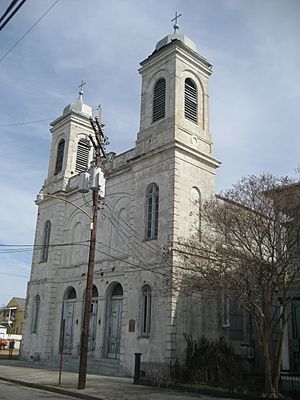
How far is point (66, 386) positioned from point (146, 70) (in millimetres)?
17079

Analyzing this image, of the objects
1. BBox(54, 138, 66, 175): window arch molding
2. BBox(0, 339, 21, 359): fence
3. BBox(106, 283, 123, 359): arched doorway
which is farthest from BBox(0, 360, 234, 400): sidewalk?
BBox(54, 138, 66, 175): window arch molding

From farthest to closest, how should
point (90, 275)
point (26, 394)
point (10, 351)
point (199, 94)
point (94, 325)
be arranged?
point (10, 351), point (199, 94), point (94, 325), point (90, 275), point (26, 394)

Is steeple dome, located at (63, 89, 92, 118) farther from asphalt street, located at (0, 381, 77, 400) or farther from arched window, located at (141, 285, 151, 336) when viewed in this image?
asphalt street, located at (0, 381, 77, 400)

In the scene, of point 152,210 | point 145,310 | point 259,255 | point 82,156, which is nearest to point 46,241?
point 82,156

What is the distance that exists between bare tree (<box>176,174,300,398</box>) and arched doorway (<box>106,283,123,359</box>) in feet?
22.7

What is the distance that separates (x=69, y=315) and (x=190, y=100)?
46.6ft

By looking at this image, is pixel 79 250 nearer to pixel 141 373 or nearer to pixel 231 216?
pixel 141 373

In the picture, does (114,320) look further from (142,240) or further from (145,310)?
(142,240)

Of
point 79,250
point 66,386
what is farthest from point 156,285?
point 79,250

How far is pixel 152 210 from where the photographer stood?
21.6 metres

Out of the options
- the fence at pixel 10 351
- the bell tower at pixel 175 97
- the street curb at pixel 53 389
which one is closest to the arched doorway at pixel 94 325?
the street curb at pixel 53 389

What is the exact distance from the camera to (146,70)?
25.2m

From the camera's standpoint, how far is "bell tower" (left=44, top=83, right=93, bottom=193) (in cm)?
3073

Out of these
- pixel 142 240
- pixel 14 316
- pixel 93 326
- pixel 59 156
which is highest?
pixel 59 156
